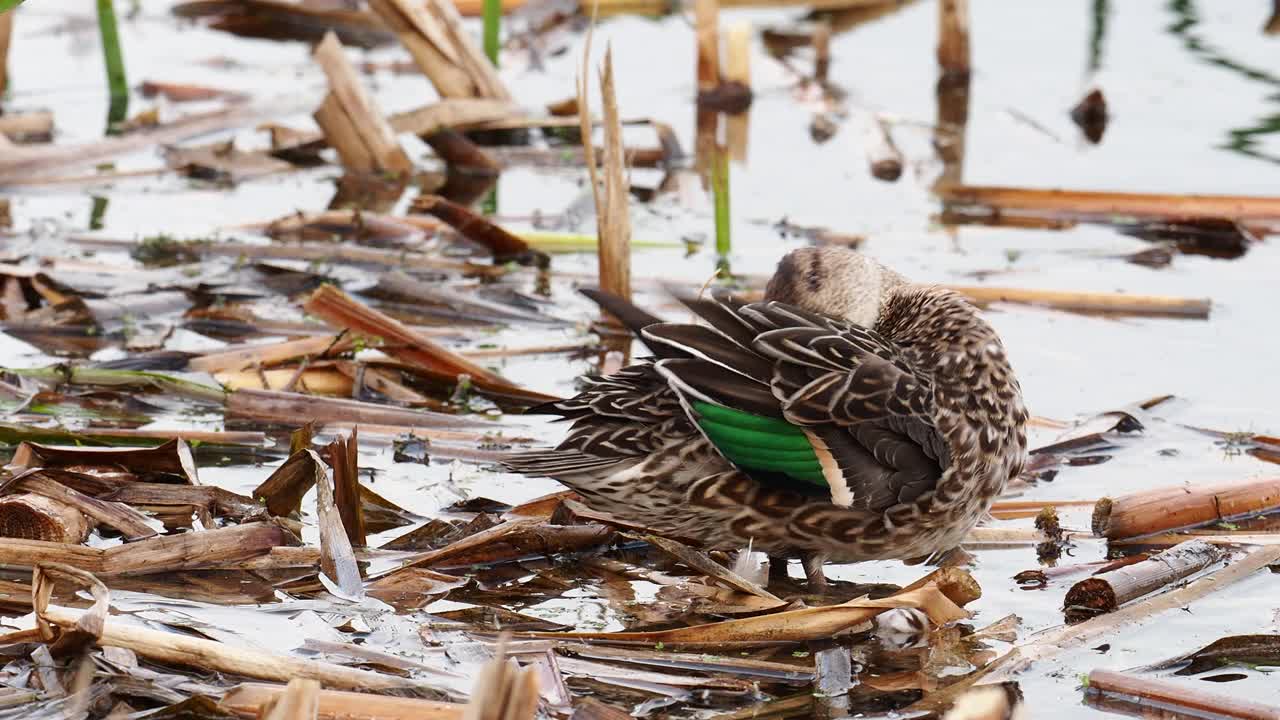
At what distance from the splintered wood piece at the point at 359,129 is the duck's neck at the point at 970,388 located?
4791mm

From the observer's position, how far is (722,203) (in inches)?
303

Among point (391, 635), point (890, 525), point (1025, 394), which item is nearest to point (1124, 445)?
point (1025, 394)

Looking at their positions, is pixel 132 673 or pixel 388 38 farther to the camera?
pixel 388 38

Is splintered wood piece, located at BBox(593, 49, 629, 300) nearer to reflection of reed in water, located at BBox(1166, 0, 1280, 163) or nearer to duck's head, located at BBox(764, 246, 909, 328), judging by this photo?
duck's head, located at BBox(764, 246, 909, 328)

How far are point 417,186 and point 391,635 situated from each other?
5574 millimetres

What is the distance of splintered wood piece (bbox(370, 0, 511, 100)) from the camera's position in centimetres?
976

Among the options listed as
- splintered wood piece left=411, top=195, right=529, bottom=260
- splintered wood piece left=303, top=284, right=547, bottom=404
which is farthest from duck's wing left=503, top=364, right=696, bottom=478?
splintered wood piece left=411, top=195, right=529, bottom=260

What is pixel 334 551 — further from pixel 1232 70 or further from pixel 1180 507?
pixel 1232 70

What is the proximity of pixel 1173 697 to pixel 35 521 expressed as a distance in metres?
2.82

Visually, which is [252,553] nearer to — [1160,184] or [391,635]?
[391,635]

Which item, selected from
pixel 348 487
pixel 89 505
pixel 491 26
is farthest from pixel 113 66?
pixel 348 487

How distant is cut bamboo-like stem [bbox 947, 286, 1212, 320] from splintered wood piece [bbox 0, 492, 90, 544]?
155 inches

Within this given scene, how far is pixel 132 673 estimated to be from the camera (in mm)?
3781

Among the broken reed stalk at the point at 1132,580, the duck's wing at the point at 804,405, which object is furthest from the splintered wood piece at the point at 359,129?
the broken reed stalk at the point at 1132,580
